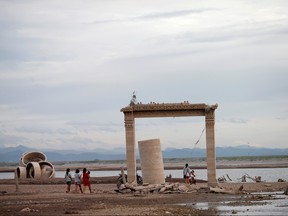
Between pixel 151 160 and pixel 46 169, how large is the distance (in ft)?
65.7

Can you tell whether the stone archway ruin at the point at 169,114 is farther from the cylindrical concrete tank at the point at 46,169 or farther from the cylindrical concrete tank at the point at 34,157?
the cylindrical concrete tank at the point at 34,157

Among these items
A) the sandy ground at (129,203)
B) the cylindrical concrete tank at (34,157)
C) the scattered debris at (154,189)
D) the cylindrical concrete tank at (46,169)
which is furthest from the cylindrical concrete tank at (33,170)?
the scattered debris at (154,189)

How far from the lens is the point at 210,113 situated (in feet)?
115

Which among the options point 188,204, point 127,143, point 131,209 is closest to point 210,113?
point 127,143

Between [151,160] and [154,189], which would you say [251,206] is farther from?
[151,160]

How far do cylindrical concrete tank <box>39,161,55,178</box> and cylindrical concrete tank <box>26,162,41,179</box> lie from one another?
79 centimetres

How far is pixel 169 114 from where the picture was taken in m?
35.6

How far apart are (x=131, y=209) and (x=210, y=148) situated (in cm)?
1160

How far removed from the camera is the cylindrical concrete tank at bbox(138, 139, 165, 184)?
35.8m

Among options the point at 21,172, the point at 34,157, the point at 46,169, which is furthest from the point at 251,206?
the point at 34,157

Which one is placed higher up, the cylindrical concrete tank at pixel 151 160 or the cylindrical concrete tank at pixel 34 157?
the cylindrical concrete tank at pixel 34 157

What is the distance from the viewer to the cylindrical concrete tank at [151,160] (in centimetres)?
3584

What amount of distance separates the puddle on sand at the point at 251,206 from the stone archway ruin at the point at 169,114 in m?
4.43

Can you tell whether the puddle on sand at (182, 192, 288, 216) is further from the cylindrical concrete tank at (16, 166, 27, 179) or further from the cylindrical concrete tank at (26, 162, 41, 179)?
the cylindrical concrete tank at (16, 166, 27, 179)
